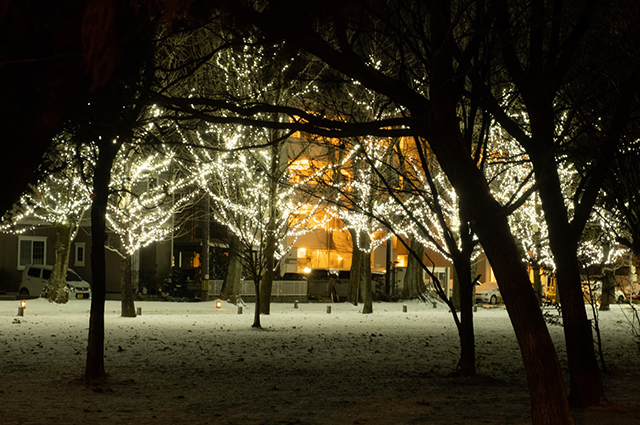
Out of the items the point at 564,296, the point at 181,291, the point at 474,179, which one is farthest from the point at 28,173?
the point at 181,291

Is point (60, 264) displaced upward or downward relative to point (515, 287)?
upward

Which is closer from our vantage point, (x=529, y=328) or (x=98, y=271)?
(x=529, y=328)

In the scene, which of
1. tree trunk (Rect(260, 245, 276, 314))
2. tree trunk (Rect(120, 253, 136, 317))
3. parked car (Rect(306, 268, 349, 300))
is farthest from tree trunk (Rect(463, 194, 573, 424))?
parked car (Rect(306, 268, 349, 300))

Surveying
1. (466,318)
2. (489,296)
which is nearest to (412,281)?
(489,296)

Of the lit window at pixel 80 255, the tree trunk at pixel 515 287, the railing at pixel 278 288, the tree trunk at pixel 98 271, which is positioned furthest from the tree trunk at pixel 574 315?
the lit window at pixel 80 255

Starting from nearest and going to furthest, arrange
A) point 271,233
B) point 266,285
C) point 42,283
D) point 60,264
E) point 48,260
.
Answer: point 271,233
point 266,285
point 60,264
point 42,283
point 48,260

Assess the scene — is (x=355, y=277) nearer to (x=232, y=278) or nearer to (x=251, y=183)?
(x=232, y=278)

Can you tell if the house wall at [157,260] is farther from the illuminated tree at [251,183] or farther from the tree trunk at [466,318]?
the tree trunk at [466,318]

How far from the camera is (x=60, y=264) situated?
96.1 feet

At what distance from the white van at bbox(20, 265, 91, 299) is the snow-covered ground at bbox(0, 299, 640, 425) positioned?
48.3 feet

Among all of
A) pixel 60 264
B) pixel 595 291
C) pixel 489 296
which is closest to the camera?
pixel 60 264

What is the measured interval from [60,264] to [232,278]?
27.7ft

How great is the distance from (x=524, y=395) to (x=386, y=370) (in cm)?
297

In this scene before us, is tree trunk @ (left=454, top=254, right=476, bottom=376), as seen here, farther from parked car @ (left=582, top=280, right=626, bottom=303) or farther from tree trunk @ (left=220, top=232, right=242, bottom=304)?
tree trunk @ (left=220, top=232, right=242, bottom=304)
